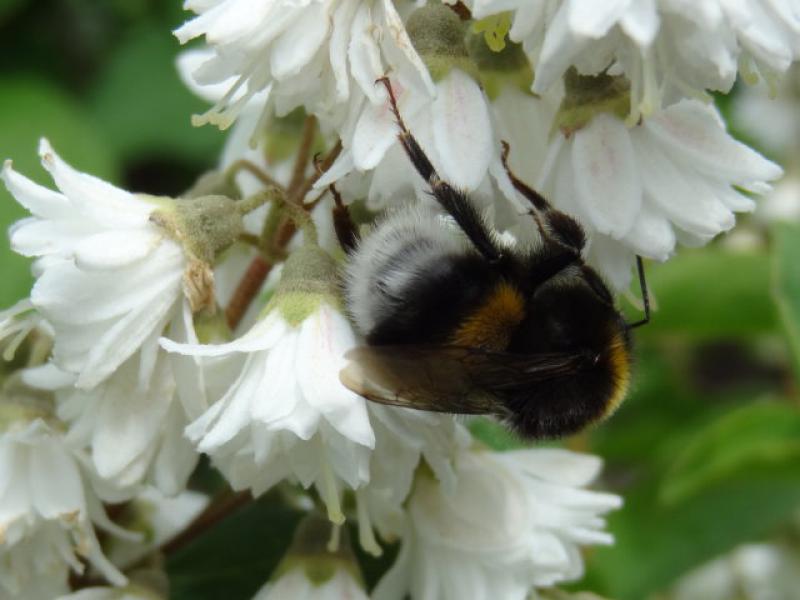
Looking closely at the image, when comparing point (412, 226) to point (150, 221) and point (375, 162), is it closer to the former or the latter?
point (375, 162)

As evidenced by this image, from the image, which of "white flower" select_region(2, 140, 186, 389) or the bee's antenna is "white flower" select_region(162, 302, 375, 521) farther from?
the bee's antenna

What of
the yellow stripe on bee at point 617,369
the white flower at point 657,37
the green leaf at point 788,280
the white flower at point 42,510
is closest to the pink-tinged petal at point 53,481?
the white flower at point 42,510

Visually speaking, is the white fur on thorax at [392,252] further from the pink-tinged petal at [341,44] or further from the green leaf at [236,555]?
the green leaf at [236,555]

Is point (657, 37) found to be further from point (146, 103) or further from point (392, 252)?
point (146, 103)

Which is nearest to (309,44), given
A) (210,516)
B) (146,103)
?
(210,516)

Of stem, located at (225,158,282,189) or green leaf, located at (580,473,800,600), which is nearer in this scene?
stem, located at (225,158,282,189)

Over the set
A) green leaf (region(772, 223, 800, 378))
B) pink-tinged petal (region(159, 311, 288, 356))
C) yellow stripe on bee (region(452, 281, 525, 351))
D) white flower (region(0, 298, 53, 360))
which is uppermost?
white flower (region(0, 298, 53, 360))

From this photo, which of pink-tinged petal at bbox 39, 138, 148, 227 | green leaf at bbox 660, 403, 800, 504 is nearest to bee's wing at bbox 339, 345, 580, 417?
pink-tinged petal at bbox 39, 138, 148, 227

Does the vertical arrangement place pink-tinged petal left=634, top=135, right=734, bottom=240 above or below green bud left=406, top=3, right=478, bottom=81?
below
